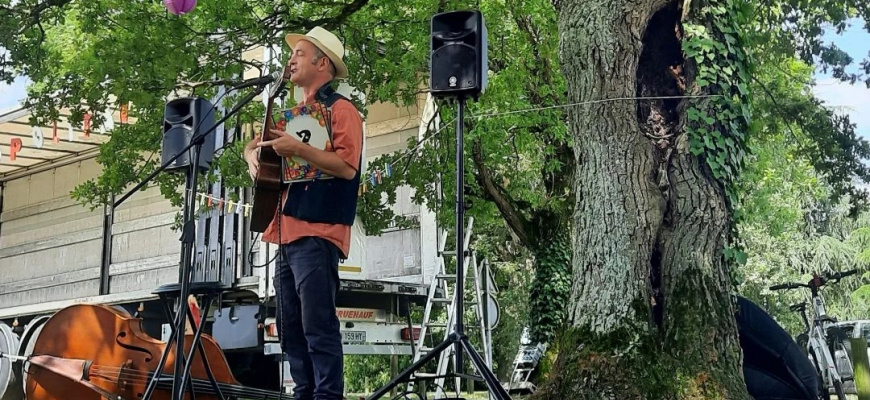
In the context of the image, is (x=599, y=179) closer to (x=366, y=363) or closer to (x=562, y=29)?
(x=562, y=29)

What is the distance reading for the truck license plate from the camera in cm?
703

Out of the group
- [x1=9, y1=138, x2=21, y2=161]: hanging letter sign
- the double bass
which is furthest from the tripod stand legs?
[x1=9, y1=138, x2=21, y2=161]: hanging letter sign

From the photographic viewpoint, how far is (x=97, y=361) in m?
4.61

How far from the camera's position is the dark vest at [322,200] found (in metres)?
3.05

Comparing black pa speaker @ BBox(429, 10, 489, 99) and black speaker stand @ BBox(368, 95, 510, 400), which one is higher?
black pa speaker @ BBox(429, 10, 489, 99)

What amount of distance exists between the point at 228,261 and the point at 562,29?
3.76 metres

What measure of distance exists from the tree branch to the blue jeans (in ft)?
20.3

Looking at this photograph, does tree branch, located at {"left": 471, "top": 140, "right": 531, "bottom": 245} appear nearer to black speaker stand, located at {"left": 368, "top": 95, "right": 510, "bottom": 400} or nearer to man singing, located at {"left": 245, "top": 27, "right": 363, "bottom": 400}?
black speaker stand, located at {"left": 368, "top": 95, "right": 510, "bottom": 400}

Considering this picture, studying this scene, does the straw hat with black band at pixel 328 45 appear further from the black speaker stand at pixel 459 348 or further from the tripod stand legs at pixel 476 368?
the tripod stand legs at pixel 476 368

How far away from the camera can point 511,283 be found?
16.6 metres

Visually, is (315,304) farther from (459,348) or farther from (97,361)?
(97,361)

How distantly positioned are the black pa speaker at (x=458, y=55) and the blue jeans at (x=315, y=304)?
37.9 inches

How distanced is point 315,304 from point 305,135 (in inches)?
25.3

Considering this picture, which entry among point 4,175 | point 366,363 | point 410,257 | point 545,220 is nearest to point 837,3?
point 410,257
